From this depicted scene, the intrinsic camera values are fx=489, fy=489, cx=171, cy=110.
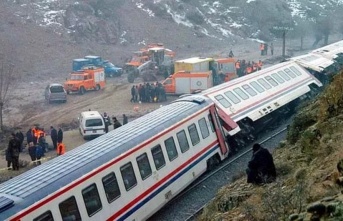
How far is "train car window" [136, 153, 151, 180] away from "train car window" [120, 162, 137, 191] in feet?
1.15

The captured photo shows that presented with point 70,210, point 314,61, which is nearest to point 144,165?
point 70,210

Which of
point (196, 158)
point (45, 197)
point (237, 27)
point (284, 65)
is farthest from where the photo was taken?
point (237, 27)

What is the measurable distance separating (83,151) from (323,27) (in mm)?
54033

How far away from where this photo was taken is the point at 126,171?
11578 mm

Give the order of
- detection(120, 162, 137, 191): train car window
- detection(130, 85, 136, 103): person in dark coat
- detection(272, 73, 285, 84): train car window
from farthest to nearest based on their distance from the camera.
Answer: detection(130, 85, 136, 103): person in dark coat → detection(272, 73, 285, 84): train car window → detection(120, 162, 137, 191): train car window

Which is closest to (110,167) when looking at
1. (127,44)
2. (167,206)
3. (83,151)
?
(83,151)

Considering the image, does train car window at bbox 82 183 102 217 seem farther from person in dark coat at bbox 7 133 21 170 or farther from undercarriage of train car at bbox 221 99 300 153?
person in dark coat at bbox 7 133 21 170

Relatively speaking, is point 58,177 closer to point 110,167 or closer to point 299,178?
point 110,167

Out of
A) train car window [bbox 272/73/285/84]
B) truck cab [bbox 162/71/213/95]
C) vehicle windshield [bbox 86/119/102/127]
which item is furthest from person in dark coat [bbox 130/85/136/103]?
train car window [bbox 272/73/285/84]

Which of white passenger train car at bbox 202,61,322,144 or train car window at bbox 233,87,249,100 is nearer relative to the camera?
white passenger train car at bbox 202,61,322,144

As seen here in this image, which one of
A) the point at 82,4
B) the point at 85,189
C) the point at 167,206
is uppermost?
the point at 82,4

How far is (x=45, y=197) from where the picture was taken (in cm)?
911

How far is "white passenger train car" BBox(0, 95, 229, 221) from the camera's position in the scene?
30.5ft

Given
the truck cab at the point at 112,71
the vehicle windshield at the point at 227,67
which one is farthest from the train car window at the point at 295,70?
the truck cab at the point at 112,71
